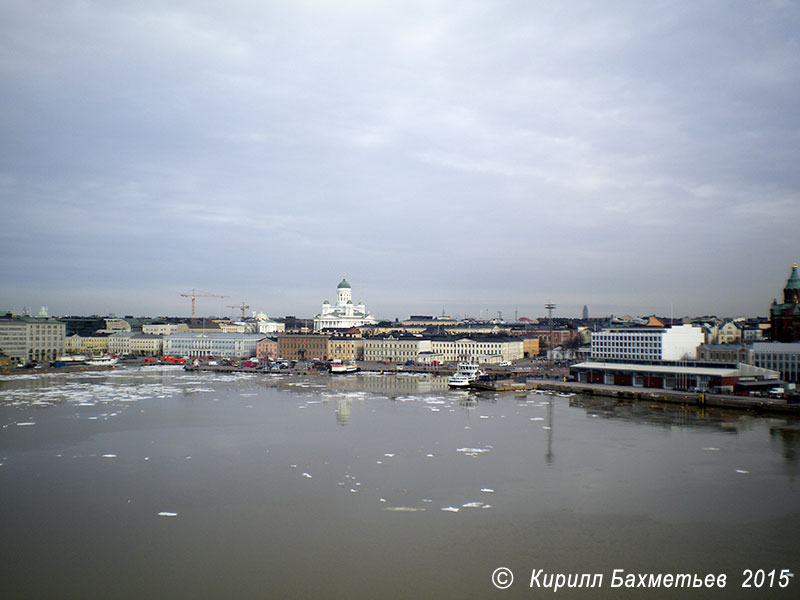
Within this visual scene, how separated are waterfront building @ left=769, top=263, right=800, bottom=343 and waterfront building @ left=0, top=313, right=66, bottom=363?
2357 inches

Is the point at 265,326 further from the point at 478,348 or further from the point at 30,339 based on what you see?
the point at 478,348

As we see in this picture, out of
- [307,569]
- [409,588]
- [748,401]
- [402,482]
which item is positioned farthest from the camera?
[748,401]

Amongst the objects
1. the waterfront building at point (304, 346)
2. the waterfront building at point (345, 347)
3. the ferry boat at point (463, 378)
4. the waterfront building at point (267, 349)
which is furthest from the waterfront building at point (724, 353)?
the waterfront building at point (267, 349)

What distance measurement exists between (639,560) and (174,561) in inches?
257

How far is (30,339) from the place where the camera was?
60406mm

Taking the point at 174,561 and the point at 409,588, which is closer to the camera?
the point at 409,588

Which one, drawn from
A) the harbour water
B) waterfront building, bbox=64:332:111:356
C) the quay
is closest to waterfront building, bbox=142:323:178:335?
waterfront building, bbox=64:332:111:356

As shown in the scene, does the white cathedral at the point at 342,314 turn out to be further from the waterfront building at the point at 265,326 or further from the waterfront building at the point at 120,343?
the waterfront building at the point at 120,343

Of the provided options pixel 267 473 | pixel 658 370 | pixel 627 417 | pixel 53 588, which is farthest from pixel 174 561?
pixel 658 370

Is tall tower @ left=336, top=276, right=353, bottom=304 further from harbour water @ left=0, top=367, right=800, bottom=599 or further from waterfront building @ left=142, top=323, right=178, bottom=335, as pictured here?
harbour water @ left=0, top=367, right=800, bottom=599

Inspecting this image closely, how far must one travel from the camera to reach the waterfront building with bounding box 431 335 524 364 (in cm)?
5562

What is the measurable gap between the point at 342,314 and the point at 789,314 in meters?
63.8

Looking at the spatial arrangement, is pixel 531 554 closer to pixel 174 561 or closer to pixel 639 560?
pixel 639 560

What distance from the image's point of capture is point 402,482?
12.8 metres
